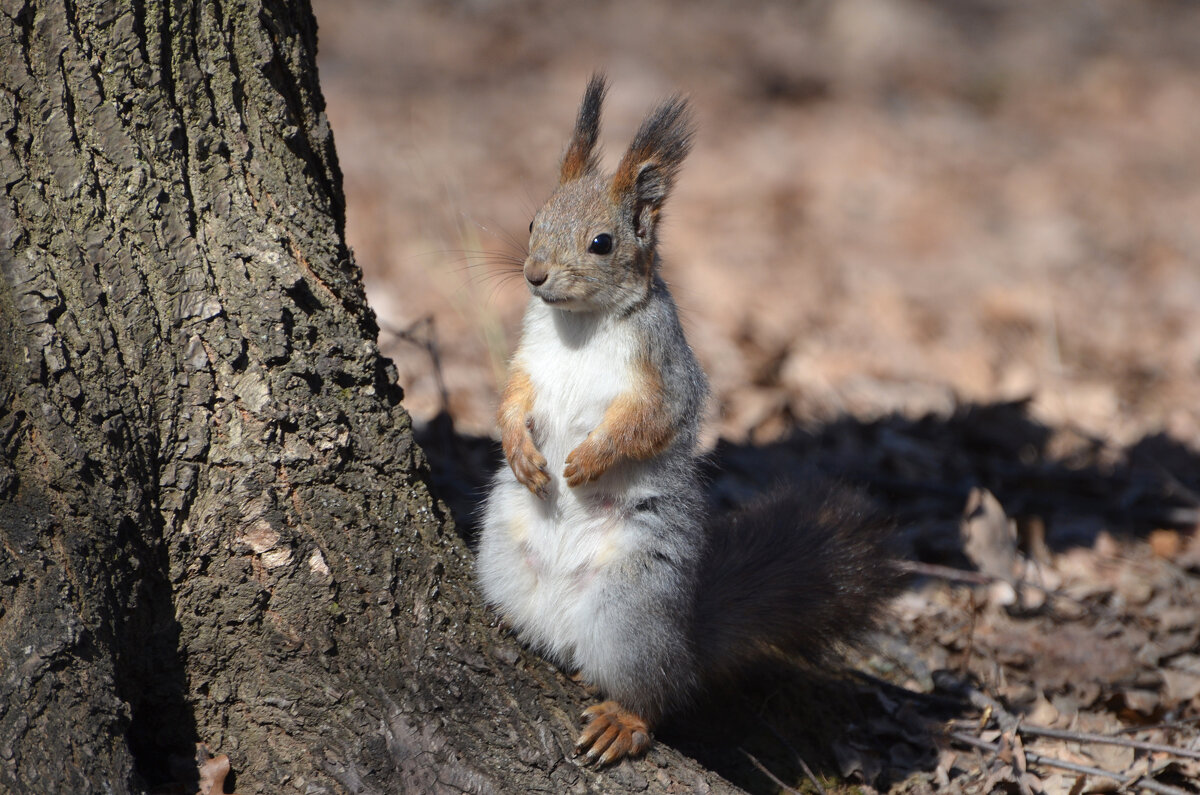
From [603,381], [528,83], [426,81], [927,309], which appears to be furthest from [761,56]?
[603,381]

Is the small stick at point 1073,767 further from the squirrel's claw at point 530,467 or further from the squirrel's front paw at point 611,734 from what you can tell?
the squirrel's claw at point 530,467

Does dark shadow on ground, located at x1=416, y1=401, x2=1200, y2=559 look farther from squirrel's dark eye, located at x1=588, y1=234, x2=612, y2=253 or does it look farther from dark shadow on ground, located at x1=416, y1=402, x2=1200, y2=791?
squirrel's dark eye, located at x1=588, y1=234, x2=612, y2=253

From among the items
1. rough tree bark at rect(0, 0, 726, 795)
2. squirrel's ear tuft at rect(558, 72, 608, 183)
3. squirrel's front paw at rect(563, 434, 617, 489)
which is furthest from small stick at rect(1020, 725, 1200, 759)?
squirrel's ear tuft at rect(558, 72, 608, 183)

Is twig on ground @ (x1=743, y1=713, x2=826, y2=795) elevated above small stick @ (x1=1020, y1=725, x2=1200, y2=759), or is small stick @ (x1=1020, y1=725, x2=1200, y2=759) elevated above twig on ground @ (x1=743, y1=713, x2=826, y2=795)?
twig on ground @ (x1=743, y1=713, x2=826, y2=795)

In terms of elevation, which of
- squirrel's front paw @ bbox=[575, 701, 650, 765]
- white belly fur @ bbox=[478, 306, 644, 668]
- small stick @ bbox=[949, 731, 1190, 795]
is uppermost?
white belly fur @ bbox=[478, 306, 644, 668]

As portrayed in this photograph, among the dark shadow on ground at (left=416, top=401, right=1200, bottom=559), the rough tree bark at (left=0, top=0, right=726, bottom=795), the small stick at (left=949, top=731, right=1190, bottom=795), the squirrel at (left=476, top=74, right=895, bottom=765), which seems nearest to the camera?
the rough tree bark at (left=0, top=0, right=726, bottom=795)

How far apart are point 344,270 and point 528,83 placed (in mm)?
6008

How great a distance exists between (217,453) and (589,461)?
78 cm

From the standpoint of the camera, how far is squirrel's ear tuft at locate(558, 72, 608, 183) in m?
2.39

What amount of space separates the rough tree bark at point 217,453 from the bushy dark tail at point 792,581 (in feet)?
1.26

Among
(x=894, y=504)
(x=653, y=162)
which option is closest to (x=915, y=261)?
(x=894, y=504)

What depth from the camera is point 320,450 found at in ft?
7.01

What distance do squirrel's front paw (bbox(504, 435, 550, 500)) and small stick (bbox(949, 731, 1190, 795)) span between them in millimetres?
1297

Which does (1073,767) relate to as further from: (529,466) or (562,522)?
(529,466)
